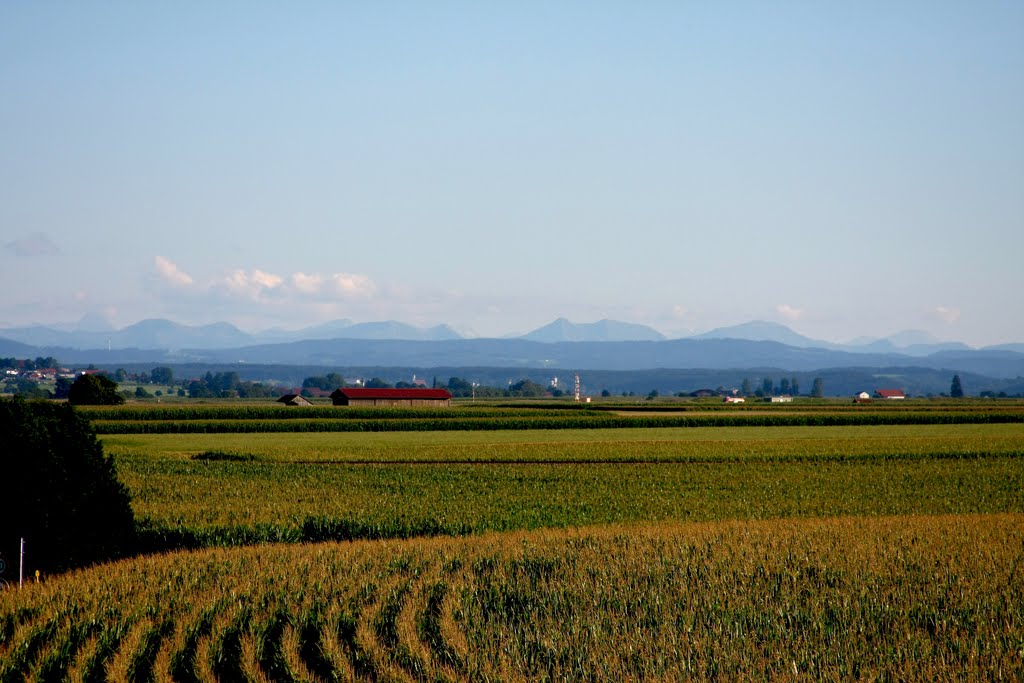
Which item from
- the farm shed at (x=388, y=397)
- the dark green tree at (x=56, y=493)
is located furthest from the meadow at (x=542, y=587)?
the farm shed at (x=388, y=397)

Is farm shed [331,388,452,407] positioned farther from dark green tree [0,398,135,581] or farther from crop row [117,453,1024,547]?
dark green tree [0,398,135,581]

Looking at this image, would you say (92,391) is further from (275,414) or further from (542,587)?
(542,587)

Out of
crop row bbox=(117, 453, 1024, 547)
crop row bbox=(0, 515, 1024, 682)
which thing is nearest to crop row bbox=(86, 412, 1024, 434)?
crop row bbox=(117, 453, 1024, 547)

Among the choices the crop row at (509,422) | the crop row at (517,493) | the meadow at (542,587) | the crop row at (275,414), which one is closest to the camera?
the meadow at (542,587)

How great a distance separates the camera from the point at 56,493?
2167 centimetres

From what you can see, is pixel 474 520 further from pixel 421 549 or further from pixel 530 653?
pixel 530 653

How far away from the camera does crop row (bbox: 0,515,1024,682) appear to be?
13680 millimetres

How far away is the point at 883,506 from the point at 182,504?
20251 millimetres

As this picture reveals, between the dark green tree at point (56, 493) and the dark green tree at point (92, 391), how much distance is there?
9678 cm

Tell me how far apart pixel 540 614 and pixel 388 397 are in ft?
370

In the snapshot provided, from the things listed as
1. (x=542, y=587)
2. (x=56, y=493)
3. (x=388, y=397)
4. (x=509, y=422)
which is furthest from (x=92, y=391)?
(x=542, y=587)

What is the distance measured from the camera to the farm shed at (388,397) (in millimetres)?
127625

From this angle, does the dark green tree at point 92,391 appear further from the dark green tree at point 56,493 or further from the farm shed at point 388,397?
the dark green tree at point 56,493

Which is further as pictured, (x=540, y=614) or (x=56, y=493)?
(x=56, y=493)
